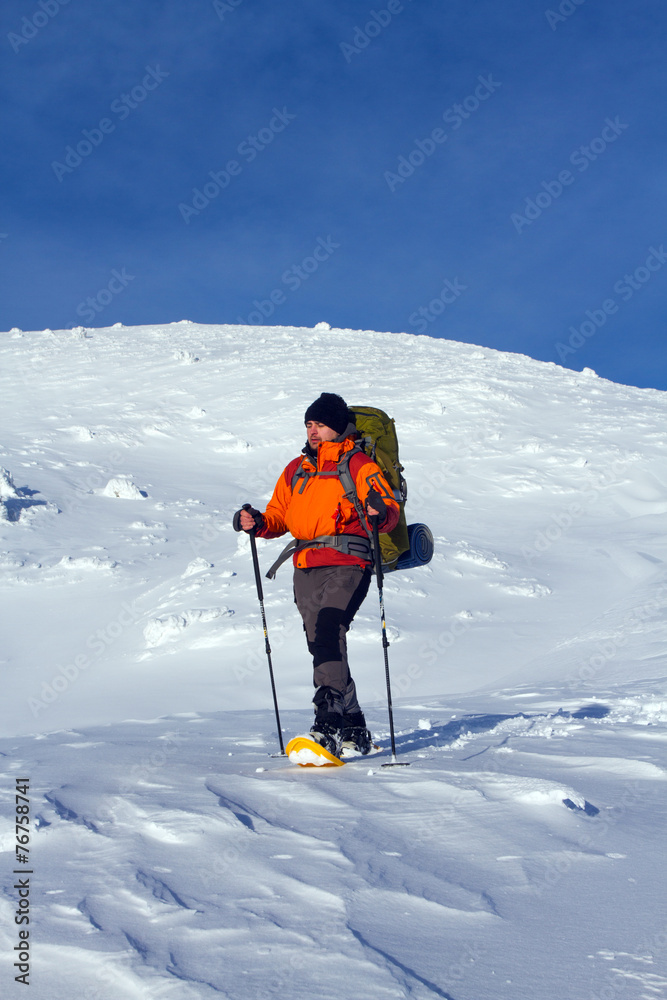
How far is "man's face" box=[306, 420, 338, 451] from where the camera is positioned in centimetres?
459

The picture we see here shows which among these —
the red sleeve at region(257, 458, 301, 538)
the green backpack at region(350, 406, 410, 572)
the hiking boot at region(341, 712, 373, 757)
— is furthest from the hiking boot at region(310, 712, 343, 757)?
the red sleeve at region(257, 458, 301, 538)

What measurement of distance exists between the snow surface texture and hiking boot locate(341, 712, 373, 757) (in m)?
0.12

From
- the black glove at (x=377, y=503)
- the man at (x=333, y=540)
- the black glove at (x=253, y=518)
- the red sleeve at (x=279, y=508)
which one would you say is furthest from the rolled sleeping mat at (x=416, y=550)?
the black glove at (x=253, y=518)

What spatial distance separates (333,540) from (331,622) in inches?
19.7

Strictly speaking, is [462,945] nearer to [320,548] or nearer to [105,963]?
[105,963]

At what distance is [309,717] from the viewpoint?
628 centimetres

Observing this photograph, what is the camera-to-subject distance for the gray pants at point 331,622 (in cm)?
434

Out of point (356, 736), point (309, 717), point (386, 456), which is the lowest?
point (356, 736)

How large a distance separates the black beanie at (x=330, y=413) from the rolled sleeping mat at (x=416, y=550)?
91cm

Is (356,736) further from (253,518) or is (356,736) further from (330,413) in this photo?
(330,413)

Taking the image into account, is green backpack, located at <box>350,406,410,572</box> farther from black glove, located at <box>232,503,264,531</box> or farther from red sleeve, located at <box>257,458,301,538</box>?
black glove, located at <box>232,503,264,531</box>

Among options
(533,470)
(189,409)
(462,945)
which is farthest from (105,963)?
(189,409)

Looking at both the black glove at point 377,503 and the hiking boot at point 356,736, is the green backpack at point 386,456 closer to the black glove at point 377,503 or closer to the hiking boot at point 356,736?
the black glove at point 377,503

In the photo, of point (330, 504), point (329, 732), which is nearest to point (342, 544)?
point (330, 504)
